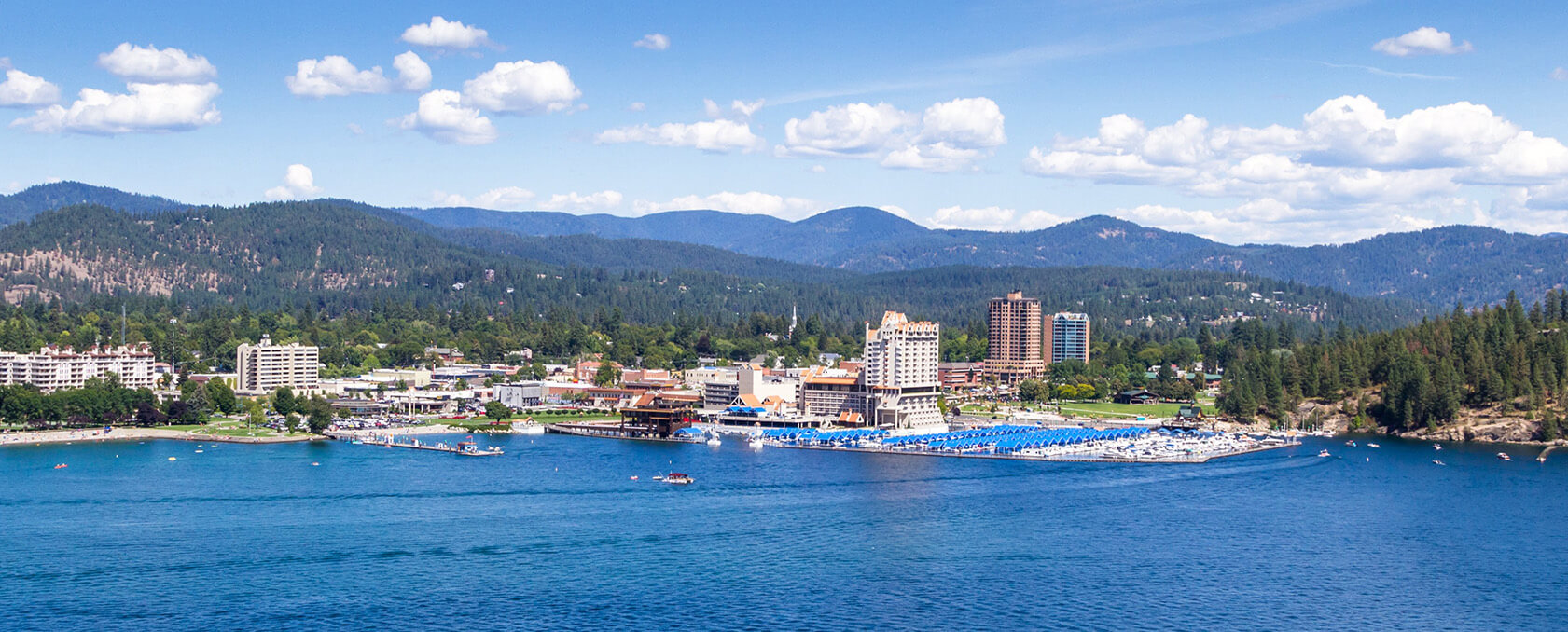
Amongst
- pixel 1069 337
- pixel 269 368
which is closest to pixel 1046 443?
pixel 269 368

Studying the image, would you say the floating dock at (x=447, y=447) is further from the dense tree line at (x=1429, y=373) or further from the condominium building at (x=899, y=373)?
the dense tree line at (x=1429, y=373)

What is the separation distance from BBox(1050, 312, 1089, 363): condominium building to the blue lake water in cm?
6951

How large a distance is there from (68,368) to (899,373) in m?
45.8

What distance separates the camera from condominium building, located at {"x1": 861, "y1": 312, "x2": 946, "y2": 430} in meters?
84.1

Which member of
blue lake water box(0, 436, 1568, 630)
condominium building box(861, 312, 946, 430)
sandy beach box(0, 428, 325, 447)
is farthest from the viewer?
condominium building box(861, 312, 946, 430)

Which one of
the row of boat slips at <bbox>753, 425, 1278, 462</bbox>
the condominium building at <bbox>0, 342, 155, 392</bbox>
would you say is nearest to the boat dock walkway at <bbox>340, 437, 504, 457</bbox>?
the row of boat slips at <bbox>753, 425, 1278, 462</bbox>

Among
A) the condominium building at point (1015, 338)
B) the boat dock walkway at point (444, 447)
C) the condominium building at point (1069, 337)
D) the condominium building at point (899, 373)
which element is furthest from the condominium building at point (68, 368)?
the condominium building at point (1069, 337)

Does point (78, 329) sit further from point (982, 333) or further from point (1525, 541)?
point (1525, 541)

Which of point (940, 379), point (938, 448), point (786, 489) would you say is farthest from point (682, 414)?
point (940, 379)

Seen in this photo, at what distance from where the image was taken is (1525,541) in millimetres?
45031

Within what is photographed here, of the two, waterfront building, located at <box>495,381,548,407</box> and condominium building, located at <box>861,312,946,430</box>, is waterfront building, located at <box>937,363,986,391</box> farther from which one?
waterfront building, located at <box>495,381,548,407</box>

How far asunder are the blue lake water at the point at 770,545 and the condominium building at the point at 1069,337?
228 feet

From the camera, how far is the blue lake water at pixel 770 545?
114ft

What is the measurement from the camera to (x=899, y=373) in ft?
277
